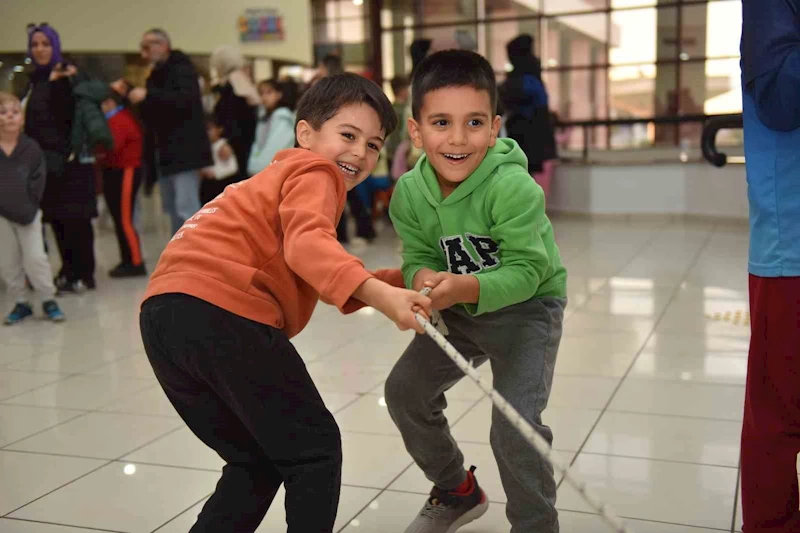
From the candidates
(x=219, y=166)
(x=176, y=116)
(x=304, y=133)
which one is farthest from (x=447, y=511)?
(x=219, y=166)

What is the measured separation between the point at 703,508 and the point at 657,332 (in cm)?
179

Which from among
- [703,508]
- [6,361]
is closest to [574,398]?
[703,508]

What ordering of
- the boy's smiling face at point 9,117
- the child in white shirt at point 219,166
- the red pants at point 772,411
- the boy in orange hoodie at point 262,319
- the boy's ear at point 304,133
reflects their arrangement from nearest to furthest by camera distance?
1. the boy in orange hoodie at point 262,319
2. the red pants at point 772,411
3. the boy's ear at point 304,133
4. the boy's smiling face at point 9,117
5. the child in white shirt at point 219,166

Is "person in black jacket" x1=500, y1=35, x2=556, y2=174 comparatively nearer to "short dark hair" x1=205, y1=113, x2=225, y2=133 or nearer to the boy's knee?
"short dark hair" x1=205, y1=113, x2=225, y2=133

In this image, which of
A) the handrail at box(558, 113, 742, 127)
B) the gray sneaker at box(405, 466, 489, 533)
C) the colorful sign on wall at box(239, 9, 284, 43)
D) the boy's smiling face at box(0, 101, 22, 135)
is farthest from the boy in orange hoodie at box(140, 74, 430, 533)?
the colorful sign on wall at box(239, 9, 284, 43)

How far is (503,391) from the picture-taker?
1658 millimetres

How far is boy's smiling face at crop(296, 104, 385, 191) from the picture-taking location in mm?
1613

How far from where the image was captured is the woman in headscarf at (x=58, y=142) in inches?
184

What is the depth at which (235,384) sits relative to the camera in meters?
1.44

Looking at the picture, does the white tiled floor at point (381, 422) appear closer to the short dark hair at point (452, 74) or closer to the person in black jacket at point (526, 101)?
the short dark hair at point (452, 74)

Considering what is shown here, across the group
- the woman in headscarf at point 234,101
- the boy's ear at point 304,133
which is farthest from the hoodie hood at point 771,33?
the woman in headscarf at point 234,101

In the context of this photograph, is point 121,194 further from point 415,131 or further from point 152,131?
point 415,131

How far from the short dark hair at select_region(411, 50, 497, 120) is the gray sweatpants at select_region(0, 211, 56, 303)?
3030 millimetres

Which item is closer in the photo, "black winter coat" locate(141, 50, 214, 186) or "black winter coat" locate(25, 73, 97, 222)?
"black winter coat" locate(25, 73, 97, 222)
